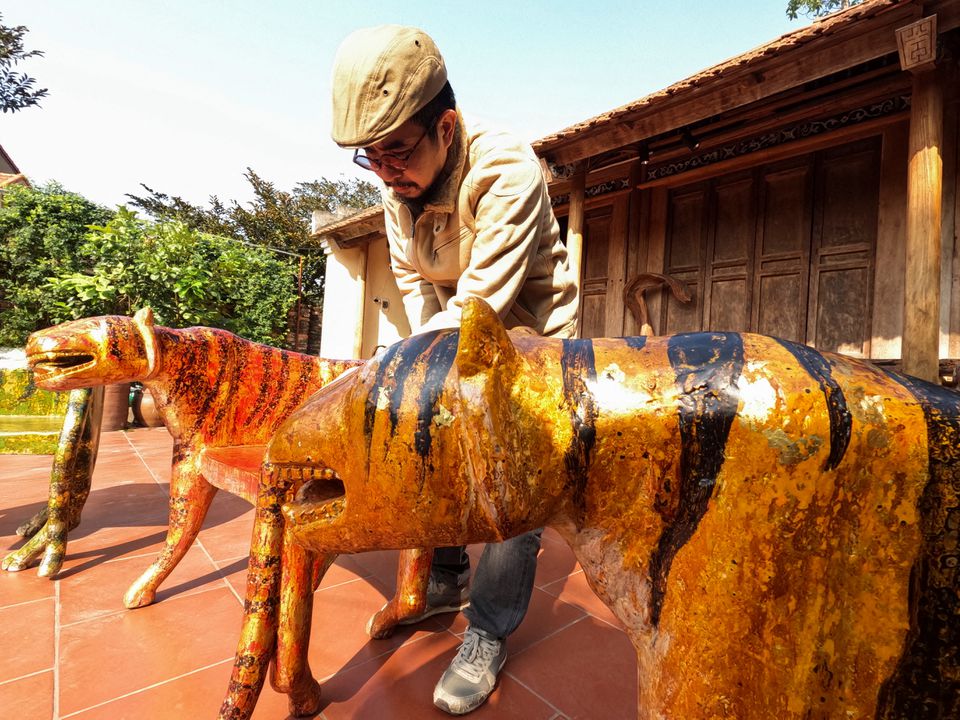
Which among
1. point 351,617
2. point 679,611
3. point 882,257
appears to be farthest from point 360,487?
point 882,257

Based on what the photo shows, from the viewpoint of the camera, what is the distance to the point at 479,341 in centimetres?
53

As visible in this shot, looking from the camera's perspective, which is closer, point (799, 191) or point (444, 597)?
point (444, 597)

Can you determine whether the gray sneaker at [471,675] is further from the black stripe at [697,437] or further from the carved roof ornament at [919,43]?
the carved roof ornament at [919,43]

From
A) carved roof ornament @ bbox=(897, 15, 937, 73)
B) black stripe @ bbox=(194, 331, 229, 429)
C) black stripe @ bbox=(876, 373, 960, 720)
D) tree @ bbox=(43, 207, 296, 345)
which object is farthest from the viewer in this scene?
tree @ bbox=(43, 207, 296, 345)

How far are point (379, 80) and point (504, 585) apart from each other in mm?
1451

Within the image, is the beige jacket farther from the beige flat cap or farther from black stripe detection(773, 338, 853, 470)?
black stripe detection(773, 338, 853, 470)

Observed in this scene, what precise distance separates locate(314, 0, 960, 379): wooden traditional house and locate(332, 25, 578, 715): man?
2561 mm

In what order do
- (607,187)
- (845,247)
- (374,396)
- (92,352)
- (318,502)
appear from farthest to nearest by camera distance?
(607,187) → (845,247) → (92,352) → (318,502) → (374,396)

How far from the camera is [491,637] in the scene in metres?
1.52

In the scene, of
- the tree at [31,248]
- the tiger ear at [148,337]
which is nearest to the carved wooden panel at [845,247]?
the tiger ear at [148,337]

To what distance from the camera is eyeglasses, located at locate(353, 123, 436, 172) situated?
47.6 inches

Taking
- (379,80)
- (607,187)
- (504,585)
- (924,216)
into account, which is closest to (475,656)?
(504,585)

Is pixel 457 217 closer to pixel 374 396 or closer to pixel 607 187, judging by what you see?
pixel 374 396

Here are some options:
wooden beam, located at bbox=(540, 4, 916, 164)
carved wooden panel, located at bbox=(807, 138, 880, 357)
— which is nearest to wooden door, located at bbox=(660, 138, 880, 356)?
carved wooden panel, located at bbox=(807, 138, 880, 357)
